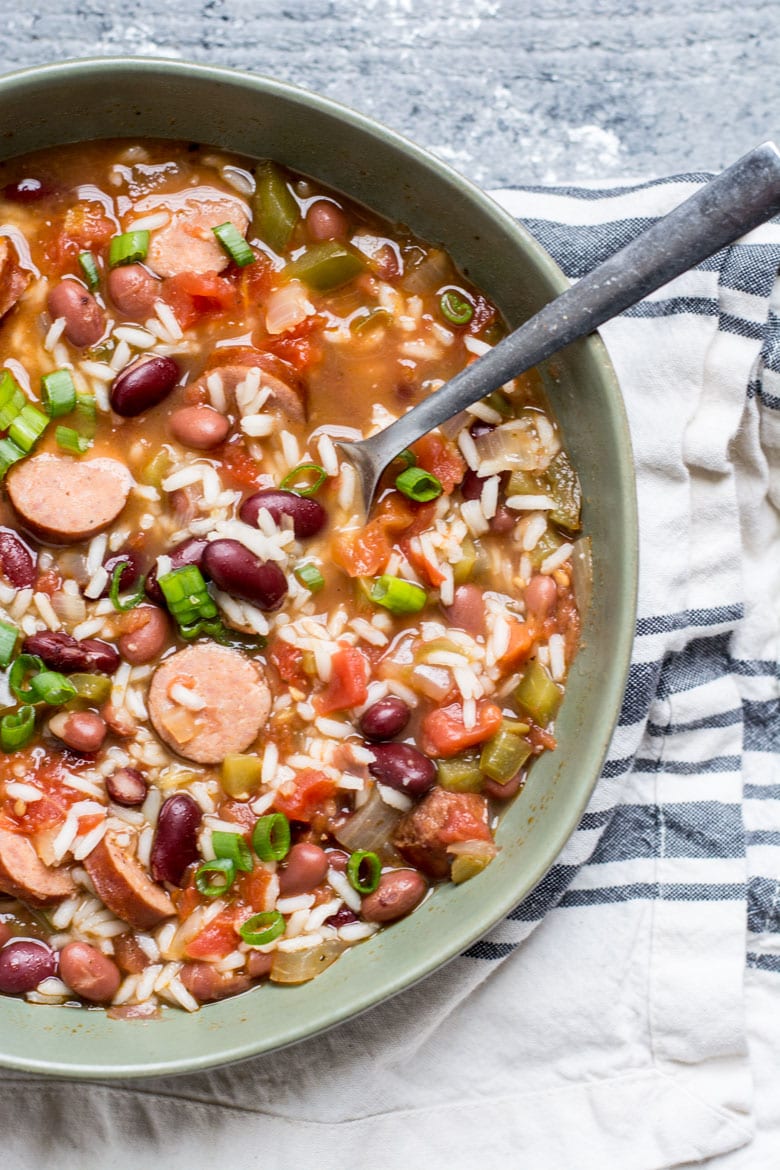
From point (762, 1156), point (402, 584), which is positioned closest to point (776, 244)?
point (402, 584)

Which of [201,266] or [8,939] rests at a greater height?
[201,266]

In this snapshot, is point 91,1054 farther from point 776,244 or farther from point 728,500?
point 776,244

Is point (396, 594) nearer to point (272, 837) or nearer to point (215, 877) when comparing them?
point (272, 837)

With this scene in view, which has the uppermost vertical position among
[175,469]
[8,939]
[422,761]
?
[175,469]

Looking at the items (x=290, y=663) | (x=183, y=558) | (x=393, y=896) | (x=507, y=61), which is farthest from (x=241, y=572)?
(x=507, y=61)

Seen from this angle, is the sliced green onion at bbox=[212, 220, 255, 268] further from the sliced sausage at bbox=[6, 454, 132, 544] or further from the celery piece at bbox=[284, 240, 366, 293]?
the sliced sausage at bbox=[6, 454, 132, 544]

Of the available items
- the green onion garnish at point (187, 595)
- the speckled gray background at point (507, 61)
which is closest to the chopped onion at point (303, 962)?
the green onion garnish at point (187, 595)

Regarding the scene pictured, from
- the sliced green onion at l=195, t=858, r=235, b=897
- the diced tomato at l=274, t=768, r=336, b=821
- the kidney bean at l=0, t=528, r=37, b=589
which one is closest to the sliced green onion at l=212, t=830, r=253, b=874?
the sliced green onion at l=195, t=858, r=235, b=897
